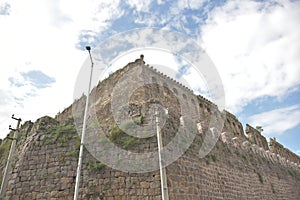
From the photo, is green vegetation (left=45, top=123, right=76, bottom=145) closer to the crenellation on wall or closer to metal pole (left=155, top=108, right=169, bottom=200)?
metal pole (left=155, top=108, right=169, bottom=200)

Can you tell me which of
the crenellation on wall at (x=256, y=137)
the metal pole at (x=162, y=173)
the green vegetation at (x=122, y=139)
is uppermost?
the crenellation on wall at (x=256, y=137)

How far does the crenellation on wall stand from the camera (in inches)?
1363

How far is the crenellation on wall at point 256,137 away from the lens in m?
34.6

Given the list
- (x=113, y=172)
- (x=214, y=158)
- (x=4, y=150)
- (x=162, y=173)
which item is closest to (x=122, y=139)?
(x=113, y=172)

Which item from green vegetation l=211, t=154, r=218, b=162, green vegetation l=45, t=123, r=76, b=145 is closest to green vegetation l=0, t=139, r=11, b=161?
green vegetation l=45, t=123, r=76, b=145

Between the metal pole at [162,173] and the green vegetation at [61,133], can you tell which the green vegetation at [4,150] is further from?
the metal pole at [162,173]

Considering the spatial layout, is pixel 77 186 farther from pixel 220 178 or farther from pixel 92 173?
pixel 220 178

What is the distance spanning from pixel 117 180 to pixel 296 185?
807 inches

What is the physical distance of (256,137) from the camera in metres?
36.3

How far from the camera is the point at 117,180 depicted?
792 centimetres

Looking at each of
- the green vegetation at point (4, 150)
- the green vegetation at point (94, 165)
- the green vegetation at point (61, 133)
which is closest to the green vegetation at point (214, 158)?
the green vegetation at point (94, 165)

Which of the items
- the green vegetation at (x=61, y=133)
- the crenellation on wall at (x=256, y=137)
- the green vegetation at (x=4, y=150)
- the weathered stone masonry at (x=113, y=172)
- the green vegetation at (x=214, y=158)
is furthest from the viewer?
the crenellation on wall at (x=256, y=137)

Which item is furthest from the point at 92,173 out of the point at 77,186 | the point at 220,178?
the point at 220,178

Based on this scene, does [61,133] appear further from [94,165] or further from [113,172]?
[113,172]
